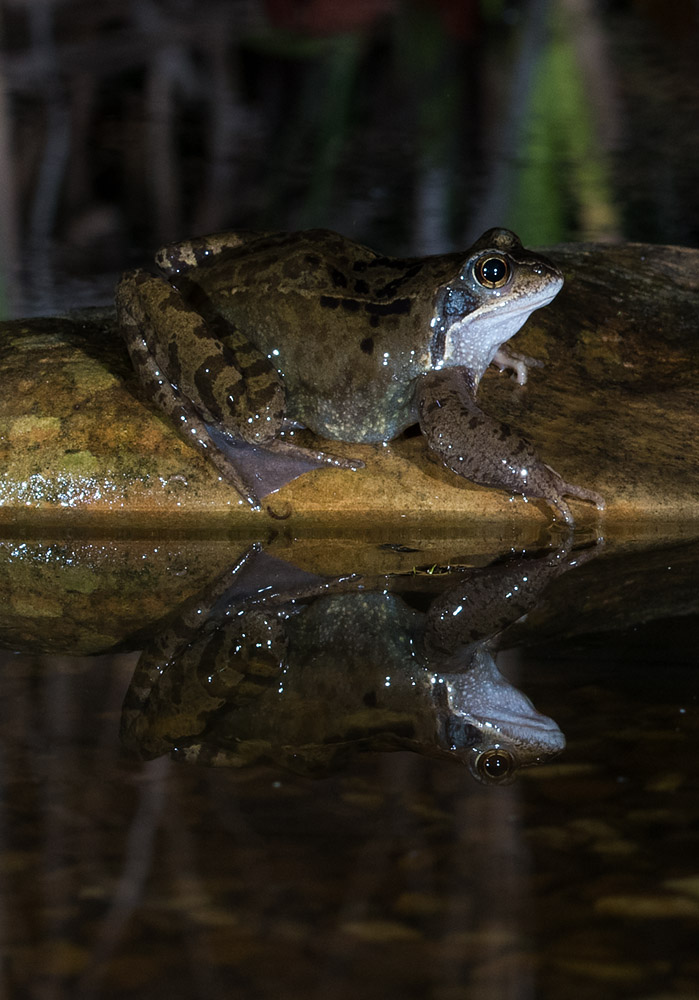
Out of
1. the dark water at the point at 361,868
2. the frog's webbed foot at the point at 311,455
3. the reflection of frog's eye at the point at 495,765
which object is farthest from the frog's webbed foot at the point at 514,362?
the reflection of frog's eye at the point at 495,765

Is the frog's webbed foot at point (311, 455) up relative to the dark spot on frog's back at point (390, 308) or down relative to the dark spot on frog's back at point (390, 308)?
down

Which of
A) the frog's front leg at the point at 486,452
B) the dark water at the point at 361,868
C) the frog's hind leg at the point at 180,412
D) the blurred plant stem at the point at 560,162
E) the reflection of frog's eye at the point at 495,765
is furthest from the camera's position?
the blurred plant stem at the point at 560,162

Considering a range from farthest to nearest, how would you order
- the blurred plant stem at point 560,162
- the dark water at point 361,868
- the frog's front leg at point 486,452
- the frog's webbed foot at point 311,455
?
the blurred plant stem at point 560,162 → the frog's webbed foot at point 311,455 → the frog's front leg at point 486,452 → the dark water at point 361,868

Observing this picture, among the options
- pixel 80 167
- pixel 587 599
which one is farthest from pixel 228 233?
pixel 80 167

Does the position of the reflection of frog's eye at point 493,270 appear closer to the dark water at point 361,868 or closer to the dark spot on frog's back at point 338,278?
the dark spot on frog's back at point 338,278

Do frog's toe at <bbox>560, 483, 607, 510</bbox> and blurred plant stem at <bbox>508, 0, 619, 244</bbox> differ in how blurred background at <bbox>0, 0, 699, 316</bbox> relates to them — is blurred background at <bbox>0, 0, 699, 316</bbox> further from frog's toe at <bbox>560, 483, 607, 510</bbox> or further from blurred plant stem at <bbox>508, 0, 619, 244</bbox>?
frog's toe at <bbox>560, 483, 607, 510</bbox>

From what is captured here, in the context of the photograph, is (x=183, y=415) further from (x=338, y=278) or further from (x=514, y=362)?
(x=514, y=362)
